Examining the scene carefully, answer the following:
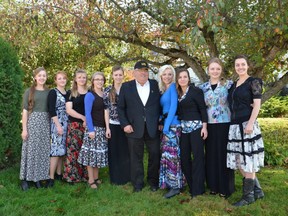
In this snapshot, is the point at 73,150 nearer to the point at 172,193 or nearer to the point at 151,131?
the point at 151,131

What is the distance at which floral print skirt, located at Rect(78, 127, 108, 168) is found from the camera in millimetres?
5223

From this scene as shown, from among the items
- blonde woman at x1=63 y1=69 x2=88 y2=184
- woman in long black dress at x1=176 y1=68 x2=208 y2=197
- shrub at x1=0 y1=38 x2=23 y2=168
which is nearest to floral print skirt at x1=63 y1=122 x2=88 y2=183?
blonde woman at x1=63 y1=69 x2=88 y2=184

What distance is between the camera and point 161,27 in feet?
24.5

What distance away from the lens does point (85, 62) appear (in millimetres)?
8539

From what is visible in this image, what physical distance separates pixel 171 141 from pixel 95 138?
1208mm

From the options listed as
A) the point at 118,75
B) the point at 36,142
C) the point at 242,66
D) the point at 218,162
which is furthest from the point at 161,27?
the point at 36,142

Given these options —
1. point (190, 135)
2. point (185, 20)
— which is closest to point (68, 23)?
point (185, 20)

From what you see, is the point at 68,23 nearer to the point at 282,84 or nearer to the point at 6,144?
the point at 6,144

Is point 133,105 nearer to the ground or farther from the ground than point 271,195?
farther from the ground

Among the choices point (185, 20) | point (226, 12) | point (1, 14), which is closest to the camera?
point (226, 12)

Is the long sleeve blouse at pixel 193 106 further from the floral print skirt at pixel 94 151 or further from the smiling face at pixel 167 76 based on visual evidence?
the floral print skirt at pixel 94 151

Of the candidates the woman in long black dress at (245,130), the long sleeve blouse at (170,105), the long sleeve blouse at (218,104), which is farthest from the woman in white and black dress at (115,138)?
the woman in long black dress at (245,130)

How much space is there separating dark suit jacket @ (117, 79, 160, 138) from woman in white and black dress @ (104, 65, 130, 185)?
0.28 meters

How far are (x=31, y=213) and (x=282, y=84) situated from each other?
5.30 m
